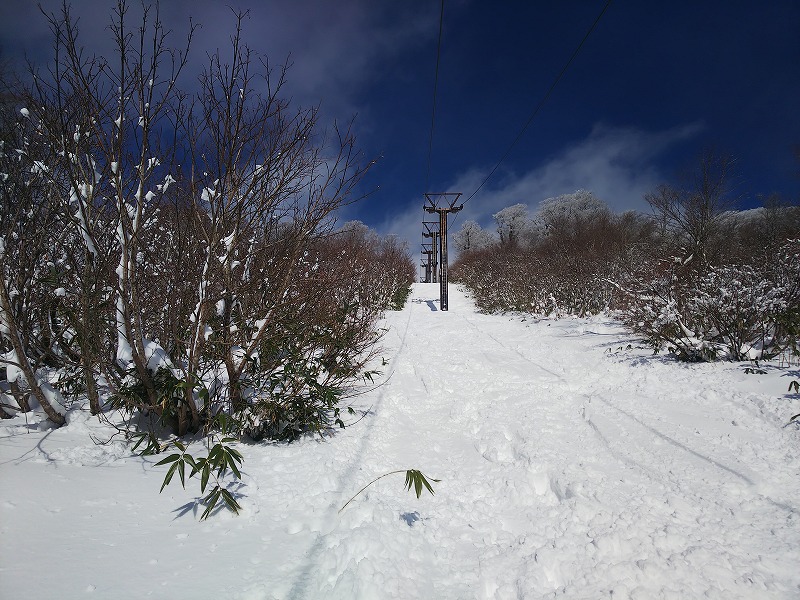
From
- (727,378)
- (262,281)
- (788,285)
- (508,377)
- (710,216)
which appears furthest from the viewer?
(710,216)

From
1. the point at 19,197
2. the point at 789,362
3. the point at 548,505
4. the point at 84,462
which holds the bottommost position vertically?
the point at 548,505

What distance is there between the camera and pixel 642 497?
234cm

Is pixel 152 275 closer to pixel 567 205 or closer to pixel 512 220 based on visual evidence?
pixel 567 205

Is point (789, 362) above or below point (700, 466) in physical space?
above

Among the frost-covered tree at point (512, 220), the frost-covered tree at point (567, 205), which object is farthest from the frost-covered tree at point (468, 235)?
the frost-covered tree at point (567, 205)

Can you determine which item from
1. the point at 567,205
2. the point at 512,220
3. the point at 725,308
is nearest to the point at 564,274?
the point at 725,308

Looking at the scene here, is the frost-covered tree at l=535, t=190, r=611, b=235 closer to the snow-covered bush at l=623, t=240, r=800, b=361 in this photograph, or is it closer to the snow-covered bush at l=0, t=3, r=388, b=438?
the snow-covered bush at l=623, t=240, r=800, b=361

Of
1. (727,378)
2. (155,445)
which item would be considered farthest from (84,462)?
(727,378)

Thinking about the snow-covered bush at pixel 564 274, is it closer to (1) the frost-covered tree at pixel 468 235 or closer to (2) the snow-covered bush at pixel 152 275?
(2) the snow-covered bush at pixel 152 275

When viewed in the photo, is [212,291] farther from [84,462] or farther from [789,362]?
[789,362]

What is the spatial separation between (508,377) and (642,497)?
287cm

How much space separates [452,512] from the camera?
2.29 meters

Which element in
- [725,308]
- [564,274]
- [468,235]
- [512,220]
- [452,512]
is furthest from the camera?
[468,235]

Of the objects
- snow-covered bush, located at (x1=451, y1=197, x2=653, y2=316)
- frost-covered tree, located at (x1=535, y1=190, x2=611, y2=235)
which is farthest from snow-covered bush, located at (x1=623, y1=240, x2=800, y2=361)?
frost-covered tree, located at (x1=535, y1=190, x2=611, y2=235)
